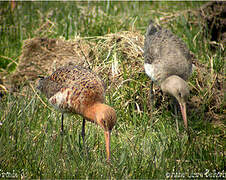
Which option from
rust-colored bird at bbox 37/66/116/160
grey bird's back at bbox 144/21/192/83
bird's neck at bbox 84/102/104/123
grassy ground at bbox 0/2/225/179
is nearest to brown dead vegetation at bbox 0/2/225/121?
grassy ground at bbox 0/2/225/179

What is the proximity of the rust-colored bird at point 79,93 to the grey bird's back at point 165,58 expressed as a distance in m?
1.16

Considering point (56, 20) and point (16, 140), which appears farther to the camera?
point (56, 20)

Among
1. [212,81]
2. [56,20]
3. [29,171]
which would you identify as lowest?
[29,171]

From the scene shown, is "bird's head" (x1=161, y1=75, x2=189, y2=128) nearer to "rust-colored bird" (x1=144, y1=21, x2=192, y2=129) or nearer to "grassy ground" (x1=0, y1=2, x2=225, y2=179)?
"rust-colored bird" (x1=144, y1=21, x2=192, y2=129)

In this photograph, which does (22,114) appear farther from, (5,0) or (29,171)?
(5,0)

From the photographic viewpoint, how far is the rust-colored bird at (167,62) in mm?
5516

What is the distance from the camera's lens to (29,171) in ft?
13.5

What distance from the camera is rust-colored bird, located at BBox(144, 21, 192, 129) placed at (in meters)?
5.52

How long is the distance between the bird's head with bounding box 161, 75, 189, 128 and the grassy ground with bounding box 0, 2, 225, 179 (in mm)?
348

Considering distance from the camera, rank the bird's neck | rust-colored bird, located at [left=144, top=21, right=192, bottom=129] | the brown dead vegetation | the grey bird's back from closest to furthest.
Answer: the bird's neck
rust-colored bird, located at [left=144, top=21, right=192, bottom=129]
the grey bird's back
the brown dead vegetation

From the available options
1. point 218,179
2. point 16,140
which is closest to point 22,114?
point 16,140

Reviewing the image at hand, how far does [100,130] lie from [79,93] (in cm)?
79

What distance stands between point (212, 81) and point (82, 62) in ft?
7.56

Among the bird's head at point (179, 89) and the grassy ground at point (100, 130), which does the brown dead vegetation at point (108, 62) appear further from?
the bird's head at point (179, 89)
